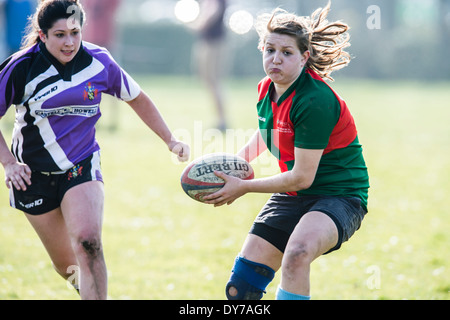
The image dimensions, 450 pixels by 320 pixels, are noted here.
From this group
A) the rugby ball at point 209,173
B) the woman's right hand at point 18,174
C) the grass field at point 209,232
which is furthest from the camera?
the grass field at point 209,232

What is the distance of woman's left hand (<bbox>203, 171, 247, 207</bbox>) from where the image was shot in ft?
11.2

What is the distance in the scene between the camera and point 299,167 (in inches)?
129

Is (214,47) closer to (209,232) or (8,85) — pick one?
(209,232)

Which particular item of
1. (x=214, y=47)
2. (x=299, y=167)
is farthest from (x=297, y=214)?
(x=214, y=47)

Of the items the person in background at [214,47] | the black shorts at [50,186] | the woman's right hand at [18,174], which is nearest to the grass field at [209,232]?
the person in background at [214,47]

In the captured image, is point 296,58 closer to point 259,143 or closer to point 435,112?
point 259,143

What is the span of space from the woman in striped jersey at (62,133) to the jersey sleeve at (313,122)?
2.56ft

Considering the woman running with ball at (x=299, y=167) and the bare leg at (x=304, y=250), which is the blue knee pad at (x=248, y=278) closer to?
the woman running with ball at (x=299, y=167)

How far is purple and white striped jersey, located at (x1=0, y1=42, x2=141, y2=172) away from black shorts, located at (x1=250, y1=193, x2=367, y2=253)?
1067mm

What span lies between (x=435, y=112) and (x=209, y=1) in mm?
7818

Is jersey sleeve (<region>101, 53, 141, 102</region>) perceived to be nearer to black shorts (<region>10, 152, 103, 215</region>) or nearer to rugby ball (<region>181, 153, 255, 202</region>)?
black shorts (<region>10, 152, 103, 215</region>)

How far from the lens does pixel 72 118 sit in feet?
11.8

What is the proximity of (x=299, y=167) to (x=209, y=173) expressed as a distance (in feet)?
1.72

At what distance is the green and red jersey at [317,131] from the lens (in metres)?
3.25
